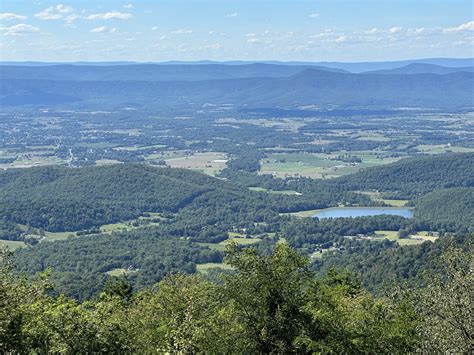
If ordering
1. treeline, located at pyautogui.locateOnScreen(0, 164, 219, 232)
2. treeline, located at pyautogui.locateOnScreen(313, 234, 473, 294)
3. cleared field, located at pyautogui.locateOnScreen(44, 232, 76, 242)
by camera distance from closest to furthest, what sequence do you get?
1. treeline, located at pyautogui.locateOnScreen(313, 234, 473, 294)
2. cleared field, located at pyautogui.locateOnScreen(44, 232, 76, 242)
3. treeline, located at pyautogui.locateOnScreen(0, 164, 219, 232)

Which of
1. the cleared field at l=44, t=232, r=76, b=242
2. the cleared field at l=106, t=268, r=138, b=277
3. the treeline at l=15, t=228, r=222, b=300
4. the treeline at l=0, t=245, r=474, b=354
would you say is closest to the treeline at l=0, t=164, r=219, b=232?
the cleared field at l=44, t=232, r=76, b=242

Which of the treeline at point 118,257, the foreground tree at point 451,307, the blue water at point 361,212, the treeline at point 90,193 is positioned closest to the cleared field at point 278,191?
the treeline at point 90,193

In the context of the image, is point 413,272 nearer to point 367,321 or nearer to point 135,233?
point 367,321

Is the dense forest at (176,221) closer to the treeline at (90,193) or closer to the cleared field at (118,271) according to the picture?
the treeline at (90,193)

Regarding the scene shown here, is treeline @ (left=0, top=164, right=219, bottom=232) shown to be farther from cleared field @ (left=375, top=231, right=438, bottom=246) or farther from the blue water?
cleared field @ (left=375, top=231, right=438, bottom=246)

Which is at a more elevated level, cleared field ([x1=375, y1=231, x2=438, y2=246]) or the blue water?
cleared field ([x1=375, y1=231, x2=438, y2=246])

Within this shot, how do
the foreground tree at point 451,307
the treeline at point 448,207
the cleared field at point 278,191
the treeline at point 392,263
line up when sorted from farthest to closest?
1. the cleared field at point 278,191
2. the treeline at point 448,207
3. the treeline at point 392,263
4. the foreground tree at point 451,307

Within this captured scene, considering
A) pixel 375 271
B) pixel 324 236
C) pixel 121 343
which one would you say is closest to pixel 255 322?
pixel 121 343
